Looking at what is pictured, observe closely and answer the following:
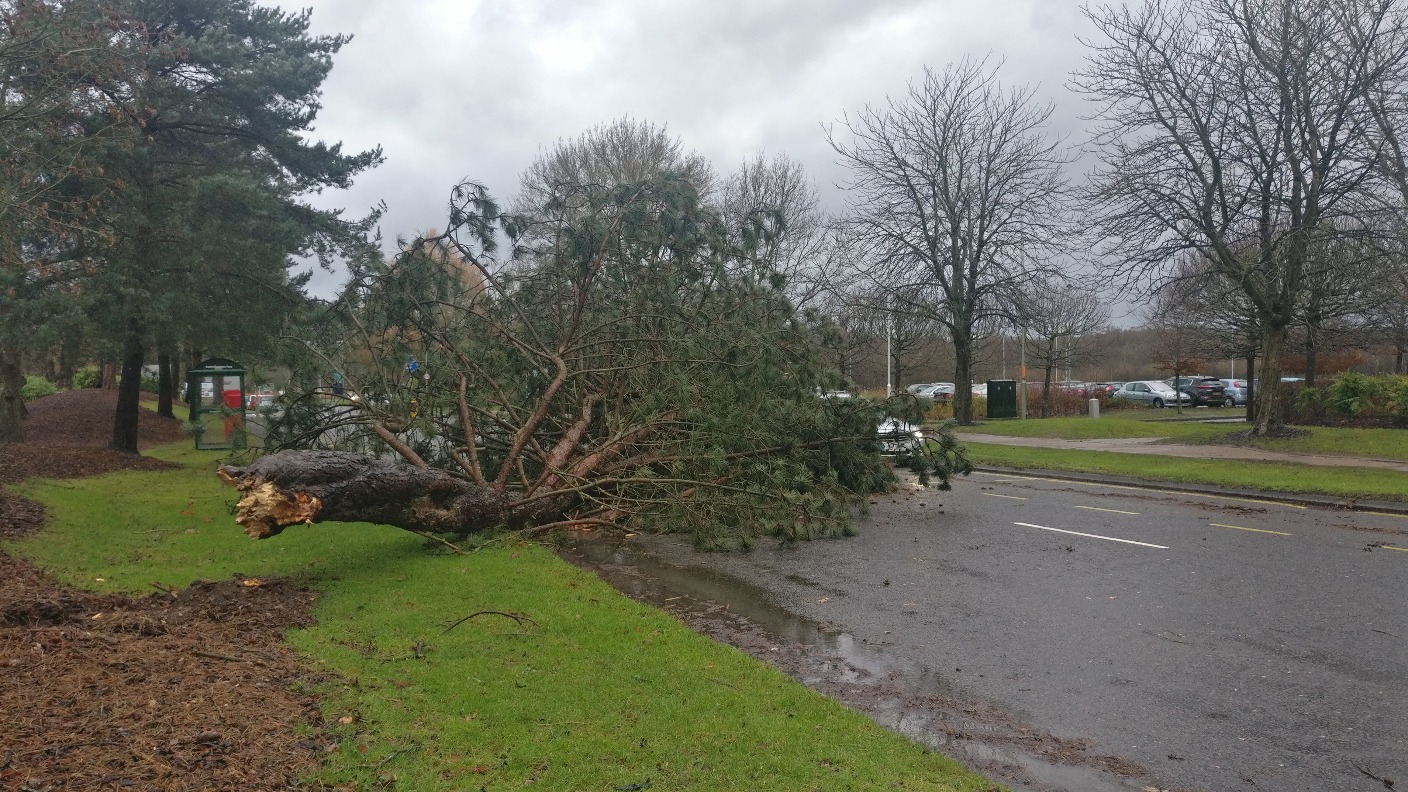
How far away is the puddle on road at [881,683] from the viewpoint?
434cm

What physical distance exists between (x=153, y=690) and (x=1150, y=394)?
48.5 metres

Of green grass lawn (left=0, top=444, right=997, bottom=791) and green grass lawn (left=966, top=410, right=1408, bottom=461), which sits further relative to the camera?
green grass lawn (left=966, top=410, right=1408, bottom=461)

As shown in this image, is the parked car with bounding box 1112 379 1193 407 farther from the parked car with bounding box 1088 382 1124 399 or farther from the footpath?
the footpath

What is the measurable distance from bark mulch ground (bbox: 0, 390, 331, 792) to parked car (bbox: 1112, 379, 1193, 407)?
150 ft

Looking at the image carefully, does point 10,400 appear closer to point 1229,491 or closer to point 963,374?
point 1229,491

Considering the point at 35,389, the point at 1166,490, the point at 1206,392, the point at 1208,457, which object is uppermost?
the point at 1206,392

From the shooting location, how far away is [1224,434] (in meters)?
22.6

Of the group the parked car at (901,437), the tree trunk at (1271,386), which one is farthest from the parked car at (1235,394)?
the parked car at (901,437)

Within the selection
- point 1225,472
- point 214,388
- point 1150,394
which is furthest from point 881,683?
point 1150,394

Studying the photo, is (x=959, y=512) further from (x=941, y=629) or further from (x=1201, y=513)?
(x=941, y=629)

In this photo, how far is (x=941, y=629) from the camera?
6.92 m

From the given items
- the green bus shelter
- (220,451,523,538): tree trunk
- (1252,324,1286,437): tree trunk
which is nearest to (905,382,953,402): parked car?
(1252,324,1286,437): tree trunk

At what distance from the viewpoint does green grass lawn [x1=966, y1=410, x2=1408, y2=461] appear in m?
19.3

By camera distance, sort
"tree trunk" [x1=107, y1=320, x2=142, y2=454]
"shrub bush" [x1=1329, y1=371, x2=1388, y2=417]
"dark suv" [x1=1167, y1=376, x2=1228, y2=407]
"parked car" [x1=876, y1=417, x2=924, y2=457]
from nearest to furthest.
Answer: "parked car" [x1=876, y1=417, x2=924, y2=457]
"tree trunk" [x1=107, y1=320, x2=142, y2=454]
"shrub bush" [x1=1329, y1=371, x2=1388, y2=417]
"dark suv" [x1=1167, y1=376, x2=1228, y2=407]
